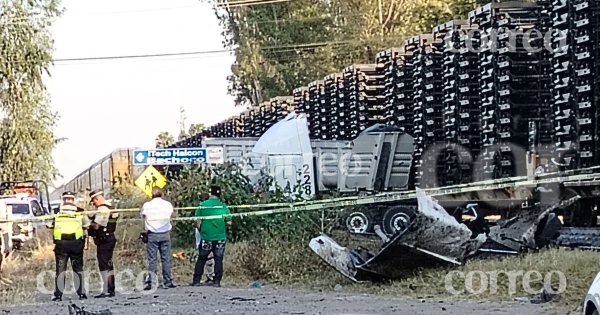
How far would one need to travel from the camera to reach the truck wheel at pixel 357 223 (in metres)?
20.9

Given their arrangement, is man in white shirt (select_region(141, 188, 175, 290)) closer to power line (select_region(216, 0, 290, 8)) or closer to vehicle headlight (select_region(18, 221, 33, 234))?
vehicle headlight (select_region(18, 221, 33, 234))

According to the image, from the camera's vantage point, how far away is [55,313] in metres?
13.5

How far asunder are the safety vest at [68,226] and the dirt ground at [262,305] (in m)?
1.06

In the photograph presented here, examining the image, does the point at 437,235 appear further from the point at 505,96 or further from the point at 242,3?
the point at 242,3

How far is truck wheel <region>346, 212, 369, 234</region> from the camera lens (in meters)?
20.9

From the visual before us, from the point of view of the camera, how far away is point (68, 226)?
1641 cm

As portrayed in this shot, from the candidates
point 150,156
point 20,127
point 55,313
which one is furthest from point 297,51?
point 55,313

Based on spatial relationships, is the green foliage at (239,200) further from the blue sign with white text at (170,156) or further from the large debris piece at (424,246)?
the large debris piece at (424,246)

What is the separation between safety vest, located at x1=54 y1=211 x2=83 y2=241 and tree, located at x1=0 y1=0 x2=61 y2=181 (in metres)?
20.5

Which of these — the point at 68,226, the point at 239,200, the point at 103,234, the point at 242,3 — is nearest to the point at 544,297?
the point at 103,234

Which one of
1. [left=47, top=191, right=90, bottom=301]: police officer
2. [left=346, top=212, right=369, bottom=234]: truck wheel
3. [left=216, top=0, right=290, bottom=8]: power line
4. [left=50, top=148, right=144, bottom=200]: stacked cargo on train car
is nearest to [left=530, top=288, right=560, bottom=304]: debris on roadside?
[left=47, top=191, right=90, bottom=301]: police officer

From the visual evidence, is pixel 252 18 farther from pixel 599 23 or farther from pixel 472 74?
pixel 599 23

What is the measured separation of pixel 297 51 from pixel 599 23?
31.8 m

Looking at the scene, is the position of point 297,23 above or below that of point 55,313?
above
